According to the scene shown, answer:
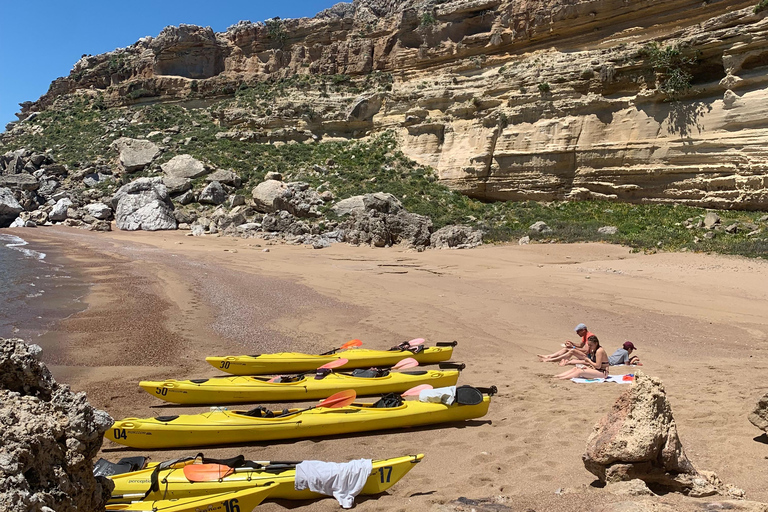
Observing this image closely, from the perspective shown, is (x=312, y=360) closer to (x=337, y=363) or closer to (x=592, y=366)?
(x=337, y=363)

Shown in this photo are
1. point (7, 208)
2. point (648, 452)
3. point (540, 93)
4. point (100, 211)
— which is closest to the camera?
point (648, 452)

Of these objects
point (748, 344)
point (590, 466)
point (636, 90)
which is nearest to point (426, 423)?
point (590, 466)

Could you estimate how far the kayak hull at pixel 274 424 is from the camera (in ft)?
16.3

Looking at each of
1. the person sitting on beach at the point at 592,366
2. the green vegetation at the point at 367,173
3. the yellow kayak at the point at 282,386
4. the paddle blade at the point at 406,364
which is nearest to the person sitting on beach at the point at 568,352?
the person sitting on beach at the point at 592,366

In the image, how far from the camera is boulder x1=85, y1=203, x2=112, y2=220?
1160 inches

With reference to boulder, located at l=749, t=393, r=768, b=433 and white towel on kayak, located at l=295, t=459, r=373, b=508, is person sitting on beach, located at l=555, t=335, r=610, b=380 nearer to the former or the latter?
boulder, located at l=749, t=393, r=768, b=433

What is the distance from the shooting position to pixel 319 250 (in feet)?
64.3

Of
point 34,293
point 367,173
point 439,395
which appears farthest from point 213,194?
point 439,395

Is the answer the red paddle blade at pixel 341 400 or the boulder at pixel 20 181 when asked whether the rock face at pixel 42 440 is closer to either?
the red paddle blade at pixel 341 400

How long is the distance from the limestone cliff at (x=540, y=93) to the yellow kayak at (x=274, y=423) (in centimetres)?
1940

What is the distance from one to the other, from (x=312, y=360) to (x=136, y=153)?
31.5 m

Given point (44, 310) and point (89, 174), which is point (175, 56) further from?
point (44, 310)

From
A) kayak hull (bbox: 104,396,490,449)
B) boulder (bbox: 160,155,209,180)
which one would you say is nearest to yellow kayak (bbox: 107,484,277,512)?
kayak hull (bbox: 104,396,490,449)

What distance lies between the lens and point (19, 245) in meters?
22.0
